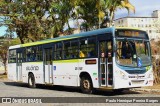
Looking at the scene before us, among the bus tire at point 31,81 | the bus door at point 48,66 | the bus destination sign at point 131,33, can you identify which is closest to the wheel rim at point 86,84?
the bus destination sign at point 131,33

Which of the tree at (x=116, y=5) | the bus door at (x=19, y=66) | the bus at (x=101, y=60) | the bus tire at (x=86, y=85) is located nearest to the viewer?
the bus at (x=101, y=60)

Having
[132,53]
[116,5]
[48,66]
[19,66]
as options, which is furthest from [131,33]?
[116,5]

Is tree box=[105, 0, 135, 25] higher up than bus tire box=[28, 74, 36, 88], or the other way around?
tree box=[105, 0, 135, 25]

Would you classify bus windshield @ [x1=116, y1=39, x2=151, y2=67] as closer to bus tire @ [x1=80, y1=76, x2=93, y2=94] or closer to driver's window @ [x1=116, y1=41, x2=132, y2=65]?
driver's window @ [x1=116, y1=41, x2=132, y2=65]

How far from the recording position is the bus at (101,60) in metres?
17.1

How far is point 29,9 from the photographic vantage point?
38.8m

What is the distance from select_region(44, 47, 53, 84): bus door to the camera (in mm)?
22648

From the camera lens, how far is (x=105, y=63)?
17422 mm

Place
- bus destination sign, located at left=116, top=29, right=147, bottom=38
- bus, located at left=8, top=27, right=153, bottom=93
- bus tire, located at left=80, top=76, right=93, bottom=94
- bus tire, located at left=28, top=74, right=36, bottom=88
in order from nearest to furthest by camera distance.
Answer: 1. bus, located at left=8, top=27, right=153, bottom=93
2. bus destination sign, located at left=116, top=29, right=147, bottom=38
3. bus tire, located at left=80, top=76, right=93, bottom=94
4. bus tire, located at left=28, top=74, right=36, bottom=88

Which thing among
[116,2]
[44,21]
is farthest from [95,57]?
[44,21]

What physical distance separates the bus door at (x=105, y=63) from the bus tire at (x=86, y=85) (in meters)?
1.16

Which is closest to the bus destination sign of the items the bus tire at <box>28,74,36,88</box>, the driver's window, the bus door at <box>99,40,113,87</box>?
the driver's window

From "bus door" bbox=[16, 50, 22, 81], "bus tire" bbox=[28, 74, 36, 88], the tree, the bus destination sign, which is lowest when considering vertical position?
"bus tire" bbox=[28, 74, 36, 88]

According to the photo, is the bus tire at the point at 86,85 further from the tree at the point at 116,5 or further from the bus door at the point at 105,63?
the tree at the point at 116,5
